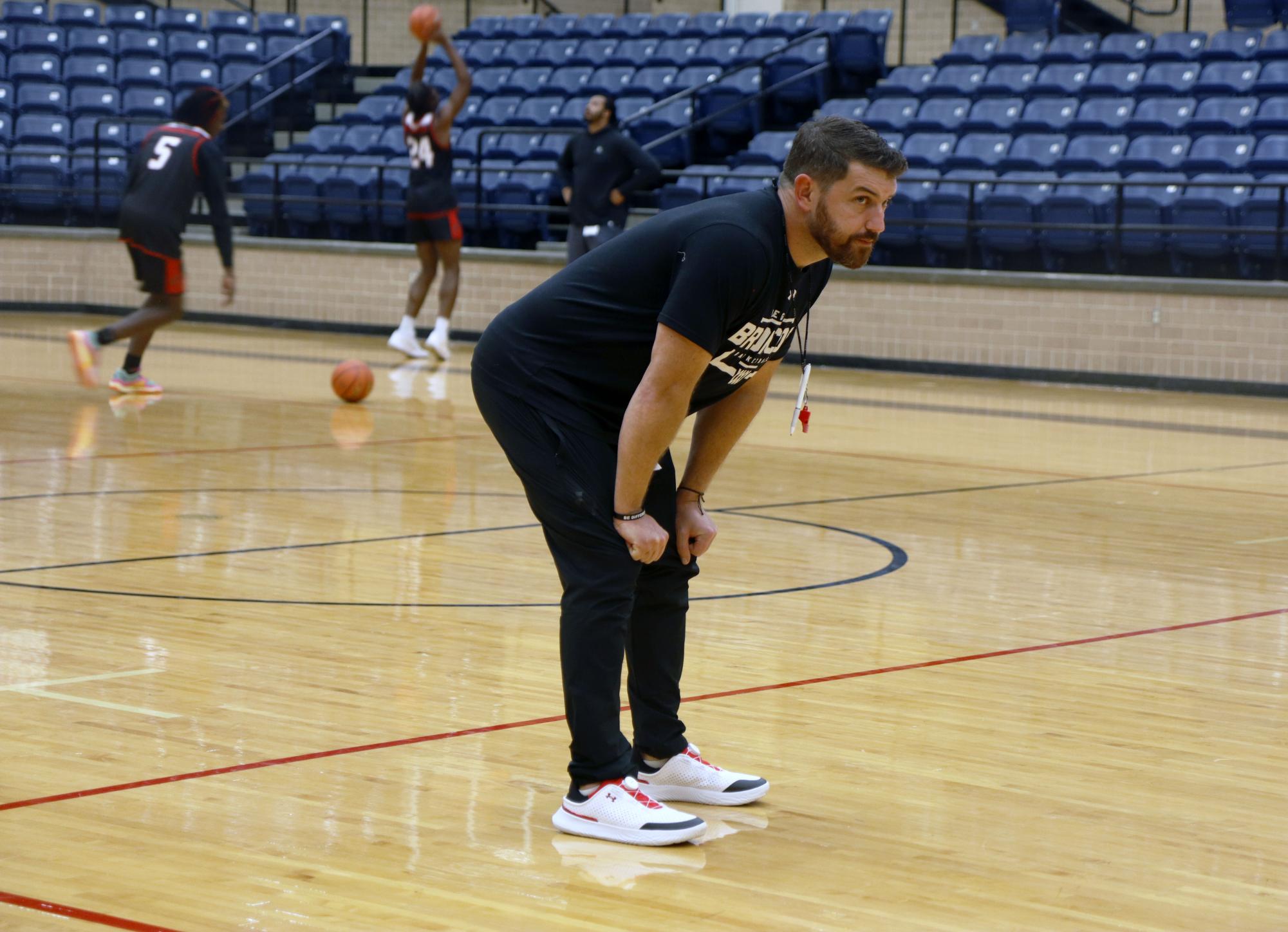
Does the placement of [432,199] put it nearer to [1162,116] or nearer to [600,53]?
[1162,116]

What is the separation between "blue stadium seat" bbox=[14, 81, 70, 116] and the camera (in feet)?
69.5

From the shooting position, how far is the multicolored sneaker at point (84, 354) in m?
11.2

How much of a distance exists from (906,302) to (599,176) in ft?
9.25

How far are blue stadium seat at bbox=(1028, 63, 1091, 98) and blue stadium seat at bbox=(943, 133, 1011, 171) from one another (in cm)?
64

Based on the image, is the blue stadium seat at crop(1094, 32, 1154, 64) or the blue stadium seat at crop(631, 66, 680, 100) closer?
the blue stadium seat at crop(1094, 32, 1154, 64)

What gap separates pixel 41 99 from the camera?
2123 cm

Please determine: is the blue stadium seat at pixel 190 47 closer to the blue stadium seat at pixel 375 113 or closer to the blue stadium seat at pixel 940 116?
the blue stadium seat at pixel 375 113

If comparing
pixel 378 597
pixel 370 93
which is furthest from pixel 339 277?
pixel 378 597

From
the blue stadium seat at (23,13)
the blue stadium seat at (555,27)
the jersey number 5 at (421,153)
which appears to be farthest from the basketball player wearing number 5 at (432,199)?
the blue stadium seat at (23,13)

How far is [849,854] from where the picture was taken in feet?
11.0

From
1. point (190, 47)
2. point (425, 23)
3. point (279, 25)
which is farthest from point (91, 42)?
point (425, 23)

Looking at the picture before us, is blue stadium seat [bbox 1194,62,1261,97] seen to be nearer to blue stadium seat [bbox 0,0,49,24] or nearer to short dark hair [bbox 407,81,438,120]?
short dark hair [bbox 407,81,438,120]

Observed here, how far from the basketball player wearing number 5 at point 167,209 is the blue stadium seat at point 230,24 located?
11.2 m

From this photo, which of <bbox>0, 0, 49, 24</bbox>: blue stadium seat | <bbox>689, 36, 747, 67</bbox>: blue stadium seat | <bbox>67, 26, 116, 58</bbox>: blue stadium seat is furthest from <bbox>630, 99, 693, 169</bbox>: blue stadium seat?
<bbox>0, 0, 49, 24</bbox>: blue stadium seat
